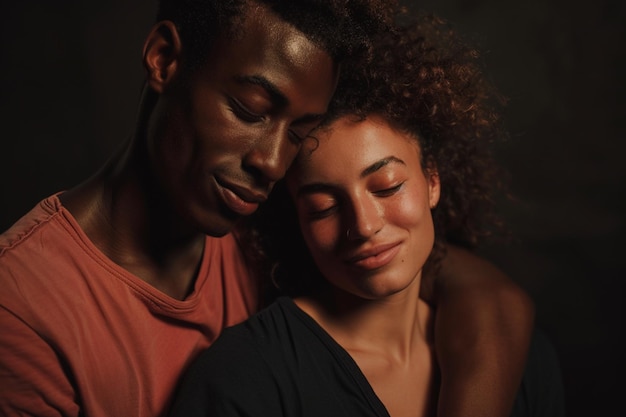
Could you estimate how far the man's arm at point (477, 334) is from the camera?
1.53 meters

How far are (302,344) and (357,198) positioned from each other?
1.04ft

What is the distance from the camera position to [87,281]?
1413 millimetres

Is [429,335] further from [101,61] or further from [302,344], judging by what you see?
[101,61]

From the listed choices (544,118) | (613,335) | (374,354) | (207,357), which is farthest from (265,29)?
(613,335)

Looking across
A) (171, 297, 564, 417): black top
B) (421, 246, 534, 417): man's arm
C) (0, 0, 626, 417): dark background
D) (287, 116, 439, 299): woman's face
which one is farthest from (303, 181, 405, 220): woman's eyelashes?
(0, 0, 626, 417): dark background

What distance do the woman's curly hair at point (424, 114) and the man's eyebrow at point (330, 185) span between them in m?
0.10

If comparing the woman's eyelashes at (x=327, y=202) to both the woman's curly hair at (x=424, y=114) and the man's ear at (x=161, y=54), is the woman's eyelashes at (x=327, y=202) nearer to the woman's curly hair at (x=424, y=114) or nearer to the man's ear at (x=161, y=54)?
the woman's curly hair at (x=424, y=114)

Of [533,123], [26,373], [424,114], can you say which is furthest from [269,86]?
[533,123]

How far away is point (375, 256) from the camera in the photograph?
1.51m

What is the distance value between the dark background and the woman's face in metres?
0.82

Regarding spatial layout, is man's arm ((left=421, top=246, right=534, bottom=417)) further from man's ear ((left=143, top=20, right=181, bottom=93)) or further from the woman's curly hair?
man's ear ((left=143, top=20, right=181, bottom=93))

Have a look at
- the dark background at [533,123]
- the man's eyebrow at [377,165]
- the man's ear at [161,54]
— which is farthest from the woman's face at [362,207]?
the dark background at [533,123]

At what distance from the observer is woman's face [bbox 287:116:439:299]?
1503mm

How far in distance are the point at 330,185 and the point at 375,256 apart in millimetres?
164
